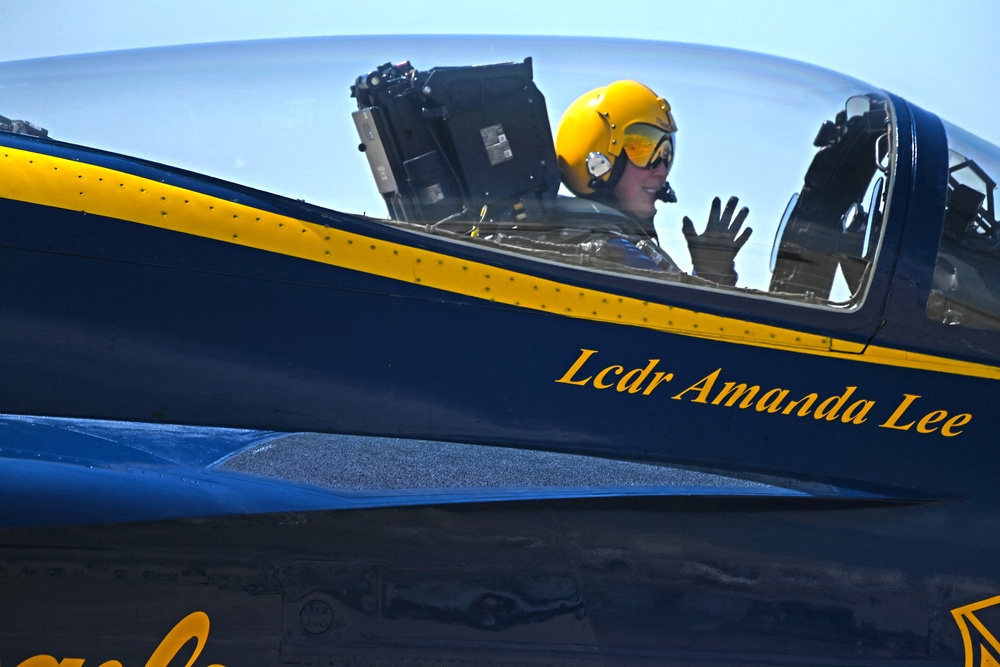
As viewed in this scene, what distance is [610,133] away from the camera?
282cm

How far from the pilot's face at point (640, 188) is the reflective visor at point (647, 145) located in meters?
0.02

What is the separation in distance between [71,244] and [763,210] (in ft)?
5.93

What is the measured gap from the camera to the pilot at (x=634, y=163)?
2498mm

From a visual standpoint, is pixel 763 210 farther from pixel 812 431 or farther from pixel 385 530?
pixel 385 530

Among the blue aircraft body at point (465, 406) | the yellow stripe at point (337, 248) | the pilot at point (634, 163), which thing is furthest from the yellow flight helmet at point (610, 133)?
the yellow stripe at point (337, 248)

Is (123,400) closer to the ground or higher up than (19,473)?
higher up

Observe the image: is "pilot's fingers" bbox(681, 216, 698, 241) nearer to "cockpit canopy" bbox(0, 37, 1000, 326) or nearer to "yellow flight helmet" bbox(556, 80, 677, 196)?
"cockpit canopy" bbox(0, 37, 1000, 326)

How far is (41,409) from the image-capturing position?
7.16 ft

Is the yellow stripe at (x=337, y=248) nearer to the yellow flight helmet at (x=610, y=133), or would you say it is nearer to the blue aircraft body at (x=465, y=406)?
the blue aircraft body at (x=465, y=406)

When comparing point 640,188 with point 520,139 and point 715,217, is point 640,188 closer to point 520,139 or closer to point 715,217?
point 715,217

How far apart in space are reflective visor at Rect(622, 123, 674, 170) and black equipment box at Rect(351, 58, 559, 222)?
0.31 m

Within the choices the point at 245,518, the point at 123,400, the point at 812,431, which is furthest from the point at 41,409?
the point at 812,431

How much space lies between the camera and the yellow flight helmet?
8.95ft

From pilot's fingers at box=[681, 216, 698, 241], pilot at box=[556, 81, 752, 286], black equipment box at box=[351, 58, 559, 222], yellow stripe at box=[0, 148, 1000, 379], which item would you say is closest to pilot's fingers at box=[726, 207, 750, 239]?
pilot at box=[556, 81, 752, 286]
